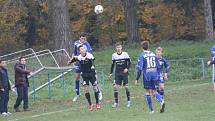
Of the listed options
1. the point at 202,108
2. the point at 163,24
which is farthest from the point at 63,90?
the point at 163,24

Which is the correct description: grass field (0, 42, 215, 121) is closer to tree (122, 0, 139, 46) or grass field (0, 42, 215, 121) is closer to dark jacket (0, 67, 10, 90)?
dark jacket (0, 67, 10, 90)

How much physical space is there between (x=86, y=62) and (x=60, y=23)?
1406cm

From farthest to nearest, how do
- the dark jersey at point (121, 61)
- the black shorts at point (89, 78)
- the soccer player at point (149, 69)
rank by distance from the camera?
the dark jersey at point (121, 61) → the black shorts at point (89, 78) → the soccer player at point (149, 69)

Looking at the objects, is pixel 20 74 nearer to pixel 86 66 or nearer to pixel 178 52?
pixel 86 66

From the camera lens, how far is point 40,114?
21.0 metres

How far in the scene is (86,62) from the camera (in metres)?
Result: 20.5

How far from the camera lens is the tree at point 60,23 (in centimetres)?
3391

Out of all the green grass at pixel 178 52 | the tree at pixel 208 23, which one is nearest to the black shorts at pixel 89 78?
the green grass at pixel 178 52

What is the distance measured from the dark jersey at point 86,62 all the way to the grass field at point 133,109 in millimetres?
1359

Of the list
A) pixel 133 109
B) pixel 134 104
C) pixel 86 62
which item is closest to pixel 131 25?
pixel 134 104

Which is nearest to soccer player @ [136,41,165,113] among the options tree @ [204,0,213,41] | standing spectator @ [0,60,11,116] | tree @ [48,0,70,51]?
standing spectator @ [0,60,11,116]

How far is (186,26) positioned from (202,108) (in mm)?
38367

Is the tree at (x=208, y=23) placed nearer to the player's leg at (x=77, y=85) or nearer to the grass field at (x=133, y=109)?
the grass field at (x=133, y=109)

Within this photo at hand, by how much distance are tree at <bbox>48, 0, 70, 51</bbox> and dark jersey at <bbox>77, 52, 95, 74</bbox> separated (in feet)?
44.9
